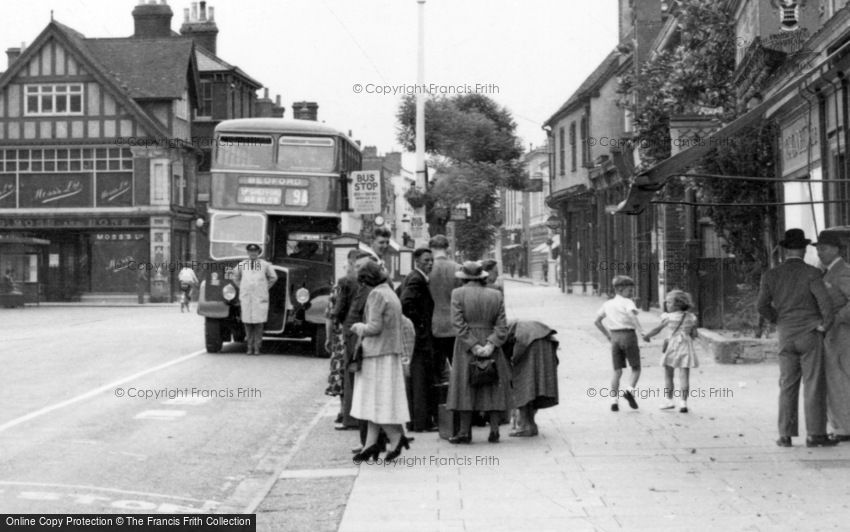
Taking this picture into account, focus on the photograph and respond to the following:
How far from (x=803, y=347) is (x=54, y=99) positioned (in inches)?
1845

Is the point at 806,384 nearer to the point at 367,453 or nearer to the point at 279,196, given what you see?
the point at 367,453

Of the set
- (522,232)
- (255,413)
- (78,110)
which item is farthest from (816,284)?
(522,232)

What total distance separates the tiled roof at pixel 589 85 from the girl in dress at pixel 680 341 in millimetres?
29409

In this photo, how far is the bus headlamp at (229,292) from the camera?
2083 centimetres

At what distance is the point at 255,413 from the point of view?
44.7 feet

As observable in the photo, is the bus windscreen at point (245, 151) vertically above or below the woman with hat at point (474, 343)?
above

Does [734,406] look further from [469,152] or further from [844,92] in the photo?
[469,152]

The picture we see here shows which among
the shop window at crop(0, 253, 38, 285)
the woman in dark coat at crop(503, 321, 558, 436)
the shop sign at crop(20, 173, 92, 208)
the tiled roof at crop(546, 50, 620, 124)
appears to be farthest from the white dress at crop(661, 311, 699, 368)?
the shop sign at crop(20, 173, 92, 208)

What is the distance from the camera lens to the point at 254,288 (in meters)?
20.4

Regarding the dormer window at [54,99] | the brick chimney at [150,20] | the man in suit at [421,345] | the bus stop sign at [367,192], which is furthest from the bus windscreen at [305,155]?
the brick chimney at [150,20]

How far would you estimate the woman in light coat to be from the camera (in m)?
9.92

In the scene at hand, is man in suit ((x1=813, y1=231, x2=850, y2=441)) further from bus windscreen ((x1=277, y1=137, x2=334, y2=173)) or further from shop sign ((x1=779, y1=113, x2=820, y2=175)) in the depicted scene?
bus windscreen ((x1=277, y1=137, x2=334, y2=173))

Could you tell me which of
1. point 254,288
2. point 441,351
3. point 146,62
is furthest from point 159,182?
point 441,351

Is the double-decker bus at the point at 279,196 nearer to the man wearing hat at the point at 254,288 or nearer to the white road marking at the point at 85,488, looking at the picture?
the man wearing hat at the point at 254,288
